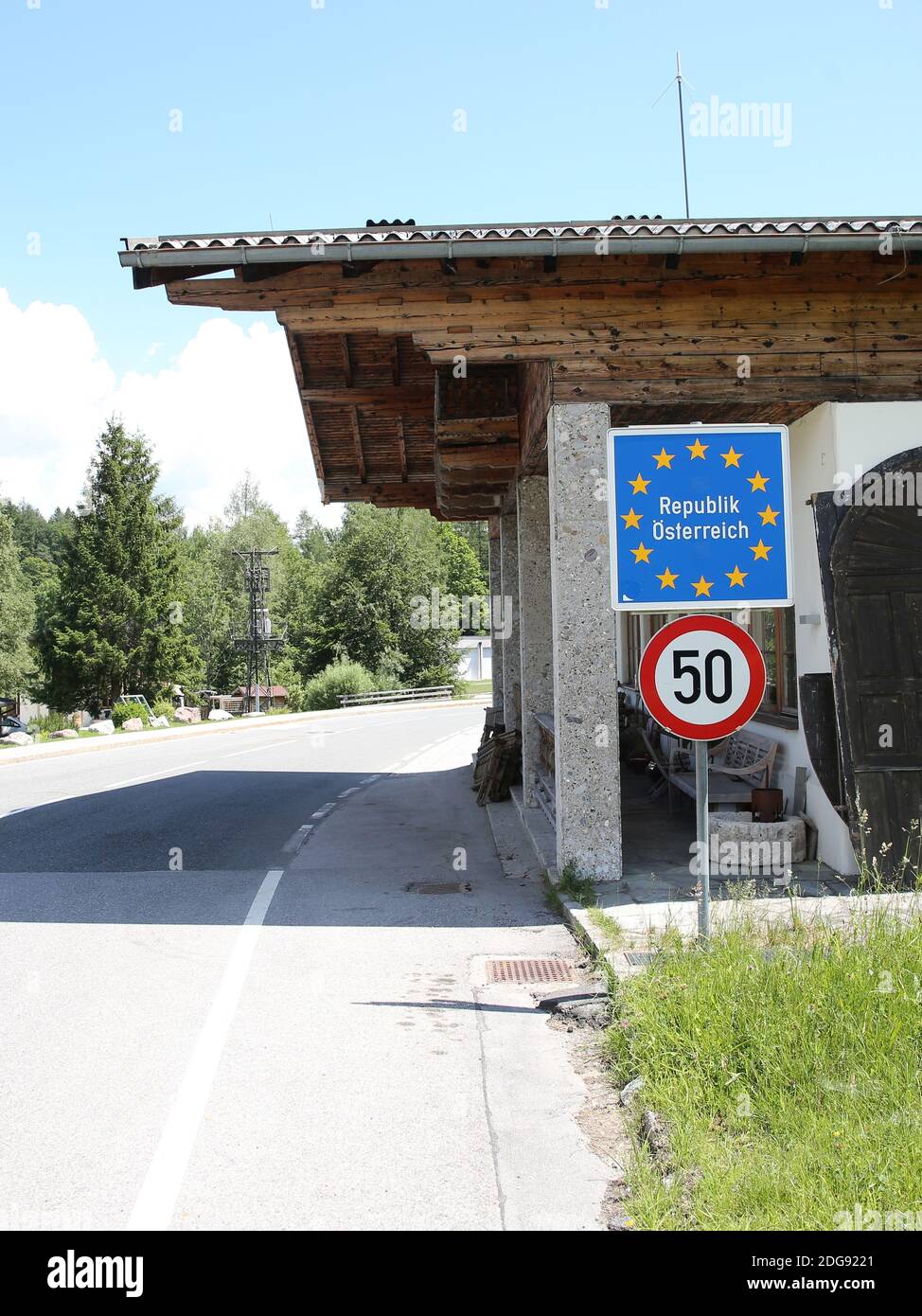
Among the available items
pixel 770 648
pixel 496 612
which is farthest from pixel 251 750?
pixel 770 648

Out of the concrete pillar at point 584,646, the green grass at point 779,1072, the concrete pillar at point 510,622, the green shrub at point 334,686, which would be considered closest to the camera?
the green grass at point 779,1072

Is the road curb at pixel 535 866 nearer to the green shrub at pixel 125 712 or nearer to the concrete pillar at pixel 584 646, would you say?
the concrete pillar at pixel 584 646

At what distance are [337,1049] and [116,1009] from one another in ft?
4.53

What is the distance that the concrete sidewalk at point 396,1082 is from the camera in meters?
3.73

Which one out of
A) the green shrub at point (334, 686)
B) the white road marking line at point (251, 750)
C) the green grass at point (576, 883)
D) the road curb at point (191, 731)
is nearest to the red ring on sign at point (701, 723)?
the green grass at point (576, 883)

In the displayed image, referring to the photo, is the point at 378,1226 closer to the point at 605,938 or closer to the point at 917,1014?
the point at 917,1014

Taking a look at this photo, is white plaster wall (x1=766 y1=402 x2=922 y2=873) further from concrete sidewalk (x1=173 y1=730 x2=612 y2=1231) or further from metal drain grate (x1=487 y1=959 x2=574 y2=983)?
metal drain grate (x1=487 y1=959 x2=574 y2=983)

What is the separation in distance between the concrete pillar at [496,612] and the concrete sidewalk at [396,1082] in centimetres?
991

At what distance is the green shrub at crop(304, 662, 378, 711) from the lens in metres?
55.2

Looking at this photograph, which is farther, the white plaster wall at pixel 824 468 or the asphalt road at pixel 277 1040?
the white plaster wall at pixel 824 468

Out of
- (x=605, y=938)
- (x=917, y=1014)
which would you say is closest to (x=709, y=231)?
(x=605, y=938)

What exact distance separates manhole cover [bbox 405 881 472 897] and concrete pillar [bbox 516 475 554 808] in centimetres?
374

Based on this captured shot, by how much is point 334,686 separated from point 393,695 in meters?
3.91

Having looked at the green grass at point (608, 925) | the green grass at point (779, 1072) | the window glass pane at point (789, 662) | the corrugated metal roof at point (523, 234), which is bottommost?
the green grass at point (608, 925)
